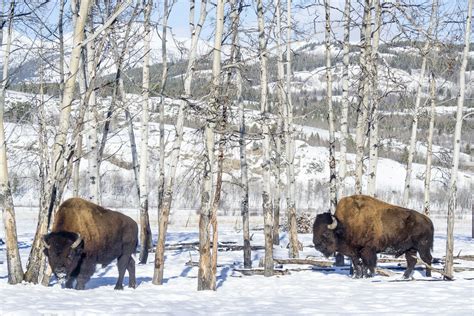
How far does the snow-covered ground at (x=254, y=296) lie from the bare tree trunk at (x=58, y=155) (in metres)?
0.52

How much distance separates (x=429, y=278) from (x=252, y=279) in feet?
13.0

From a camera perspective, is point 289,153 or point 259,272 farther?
point 289,153

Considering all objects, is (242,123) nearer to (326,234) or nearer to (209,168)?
(326,234)

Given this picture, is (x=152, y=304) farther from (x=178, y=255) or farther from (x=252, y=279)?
(x=178, y=255)

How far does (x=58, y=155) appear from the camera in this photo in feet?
46.3

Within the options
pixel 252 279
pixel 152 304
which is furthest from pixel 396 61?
pixel 152 304

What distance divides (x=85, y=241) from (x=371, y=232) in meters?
6.61

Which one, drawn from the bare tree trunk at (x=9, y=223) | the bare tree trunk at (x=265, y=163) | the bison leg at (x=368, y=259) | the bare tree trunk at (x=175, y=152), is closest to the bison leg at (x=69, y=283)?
the bare tree trunk at (x=9, y=223)

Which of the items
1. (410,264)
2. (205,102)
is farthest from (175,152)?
(410,264)

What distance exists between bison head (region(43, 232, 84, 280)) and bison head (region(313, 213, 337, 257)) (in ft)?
19.0

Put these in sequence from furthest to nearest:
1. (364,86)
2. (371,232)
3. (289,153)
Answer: (289,153)
(364,86)
(371,232)

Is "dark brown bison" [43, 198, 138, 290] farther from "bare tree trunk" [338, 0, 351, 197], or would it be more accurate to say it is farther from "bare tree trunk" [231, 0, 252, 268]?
"bare tree trunk" [338, 0, 351, 197]

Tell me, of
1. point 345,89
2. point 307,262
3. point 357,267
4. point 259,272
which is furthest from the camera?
point 345,89

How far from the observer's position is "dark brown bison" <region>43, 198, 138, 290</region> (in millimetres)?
13820
